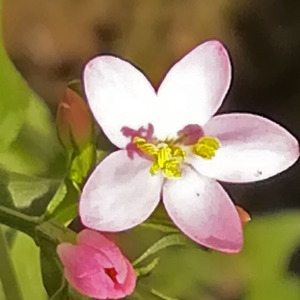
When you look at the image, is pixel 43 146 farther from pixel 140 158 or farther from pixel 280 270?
pixel 280 270

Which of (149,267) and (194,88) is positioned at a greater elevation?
(194,88)

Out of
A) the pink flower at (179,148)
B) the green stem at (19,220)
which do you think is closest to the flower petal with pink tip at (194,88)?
the pink flower at (179,148)

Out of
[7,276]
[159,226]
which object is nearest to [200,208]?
[159,226]

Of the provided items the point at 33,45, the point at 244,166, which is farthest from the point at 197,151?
the point at 33,45

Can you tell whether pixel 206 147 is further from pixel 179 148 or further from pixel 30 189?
pixel 30 189

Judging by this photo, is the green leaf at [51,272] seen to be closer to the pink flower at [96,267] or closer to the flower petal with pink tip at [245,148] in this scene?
the pink flower at [96,267]
